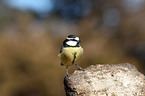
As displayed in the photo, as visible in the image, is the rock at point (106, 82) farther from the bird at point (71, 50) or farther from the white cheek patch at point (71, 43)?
the white cheek patch at point (71, 43)

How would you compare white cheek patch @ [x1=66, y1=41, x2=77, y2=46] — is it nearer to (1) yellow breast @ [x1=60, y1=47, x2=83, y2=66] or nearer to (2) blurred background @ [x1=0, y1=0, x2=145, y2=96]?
(1) yellow breast @ [x1=60, y1=47, x2=83, y2=66]

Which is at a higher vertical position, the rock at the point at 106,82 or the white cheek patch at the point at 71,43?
the white cheek patch at the point at 71,43

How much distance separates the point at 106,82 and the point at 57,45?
12.7 ft

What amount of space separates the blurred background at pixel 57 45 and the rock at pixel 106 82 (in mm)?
2766

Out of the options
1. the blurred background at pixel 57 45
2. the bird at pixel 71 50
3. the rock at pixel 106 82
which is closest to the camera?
the rock at pixel 106 82

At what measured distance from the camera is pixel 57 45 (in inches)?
220

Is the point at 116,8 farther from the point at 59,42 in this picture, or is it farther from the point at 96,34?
the point at 59,42

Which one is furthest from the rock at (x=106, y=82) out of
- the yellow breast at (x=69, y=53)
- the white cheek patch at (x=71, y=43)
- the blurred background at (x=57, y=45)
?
the blurred background at (x=57, y=45)

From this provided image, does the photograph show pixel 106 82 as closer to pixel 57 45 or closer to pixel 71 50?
pixel 71 50

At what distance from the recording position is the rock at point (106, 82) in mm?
1755

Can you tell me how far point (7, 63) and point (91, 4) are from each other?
5.49 m

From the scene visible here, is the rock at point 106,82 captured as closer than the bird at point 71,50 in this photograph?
Yes

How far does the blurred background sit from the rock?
9.07ft

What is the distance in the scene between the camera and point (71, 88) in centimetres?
183
